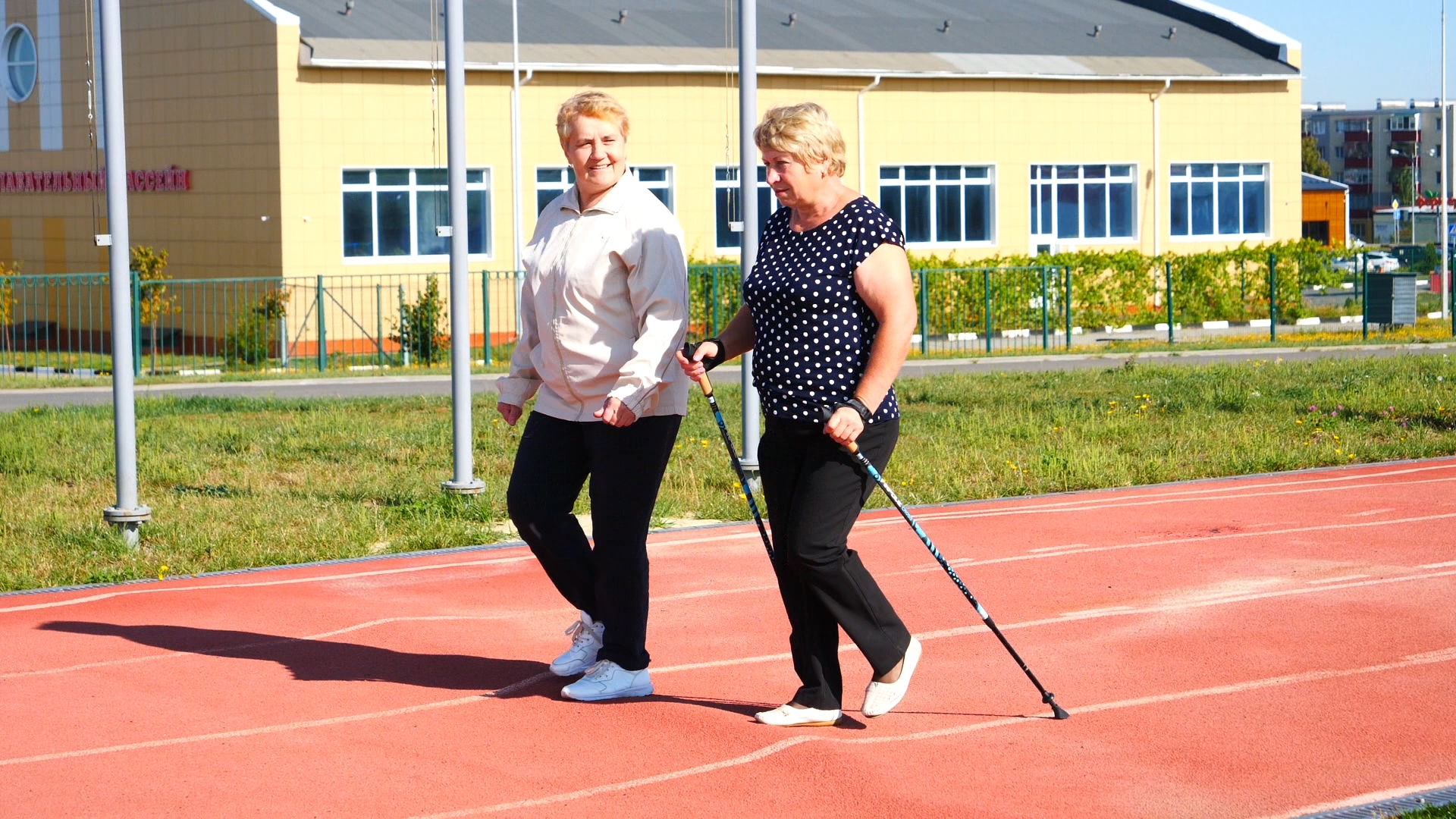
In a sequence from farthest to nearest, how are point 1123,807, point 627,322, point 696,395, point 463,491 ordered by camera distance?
point 696,395
point 463,491
point 627,322
point 1123,807

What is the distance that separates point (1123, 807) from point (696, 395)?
13669mm

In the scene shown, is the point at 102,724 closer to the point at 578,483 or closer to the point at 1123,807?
the point at 578,483

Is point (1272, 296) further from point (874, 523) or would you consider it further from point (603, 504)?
point (603, 504)

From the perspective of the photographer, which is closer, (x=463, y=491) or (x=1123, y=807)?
(x=1123, y=807)

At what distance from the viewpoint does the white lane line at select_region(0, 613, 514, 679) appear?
6.91 meters

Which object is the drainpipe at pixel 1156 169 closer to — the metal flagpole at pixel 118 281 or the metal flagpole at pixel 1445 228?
the metal flagpole at pixel 1445 228

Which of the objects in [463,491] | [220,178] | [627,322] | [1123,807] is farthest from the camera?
[220,178]

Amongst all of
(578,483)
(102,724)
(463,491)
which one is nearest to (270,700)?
(102,724)

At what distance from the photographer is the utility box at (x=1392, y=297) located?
98.6 ft

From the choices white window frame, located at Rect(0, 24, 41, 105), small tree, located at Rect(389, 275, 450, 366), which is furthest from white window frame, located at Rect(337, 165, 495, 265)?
white window frame, located at Rect(0, 24, 41, 105)

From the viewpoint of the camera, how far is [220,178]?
3028cm

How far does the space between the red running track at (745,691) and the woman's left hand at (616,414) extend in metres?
1.02

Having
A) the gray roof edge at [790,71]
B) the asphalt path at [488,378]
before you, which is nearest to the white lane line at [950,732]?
the asphalt path at [488,378]

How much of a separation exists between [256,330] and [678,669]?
21372 mm
